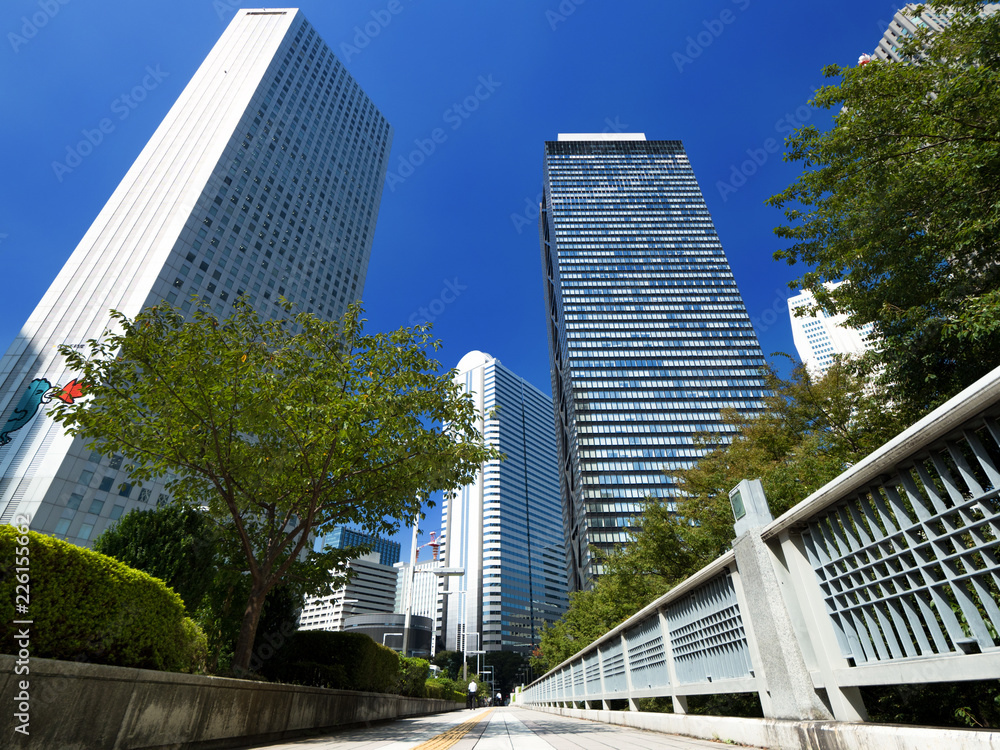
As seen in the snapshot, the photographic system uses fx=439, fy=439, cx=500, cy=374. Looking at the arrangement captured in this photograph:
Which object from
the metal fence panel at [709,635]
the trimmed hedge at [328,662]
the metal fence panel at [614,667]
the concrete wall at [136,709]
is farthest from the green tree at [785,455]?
the concrete wall at [136,709]

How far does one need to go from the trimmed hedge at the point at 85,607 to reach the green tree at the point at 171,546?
433 cm

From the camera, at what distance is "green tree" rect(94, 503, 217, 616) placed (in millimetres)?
7633

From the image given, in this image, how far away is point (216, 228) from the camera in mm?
55250

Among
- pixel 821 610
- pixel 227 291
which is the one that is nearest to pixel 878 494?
pixel 821 610

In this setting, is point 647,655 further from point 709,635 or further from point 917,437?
point 917,437

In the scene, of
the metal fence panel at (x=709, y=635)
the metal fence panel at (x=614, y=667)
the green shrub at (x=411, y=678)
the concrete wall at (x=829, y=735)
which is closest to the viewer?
the concrete wall at (x=829, y=735)

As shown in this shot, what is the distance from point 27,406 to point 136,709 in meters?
53.6

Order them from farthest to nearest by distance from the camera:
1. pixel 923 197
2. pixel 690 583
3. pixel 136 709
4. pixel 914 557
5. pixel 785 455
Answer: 1. pixel 785 455
2. pixel 923 197
3. pixel 690 583
4. pixel 136 709
5. pixel 914 557

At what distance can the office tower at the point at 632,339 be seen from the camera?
84.6 metres

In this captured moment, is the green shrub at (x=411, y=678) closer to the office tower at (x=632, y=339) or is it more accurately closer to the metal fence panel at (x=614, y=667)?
the metal fence panel at (x=614, y=667)

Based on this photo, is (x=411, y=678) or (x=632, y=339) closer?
(x=411, y=678)

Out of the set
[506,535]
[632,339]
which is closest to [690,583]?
[632,339]

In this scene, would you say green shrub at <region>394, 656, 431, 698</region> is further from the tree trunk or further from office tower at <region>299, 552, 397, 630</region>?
office tower at <region>299, 552, 397, 630</region>

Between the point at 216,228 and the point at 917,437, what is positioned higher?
the point at 216,228
